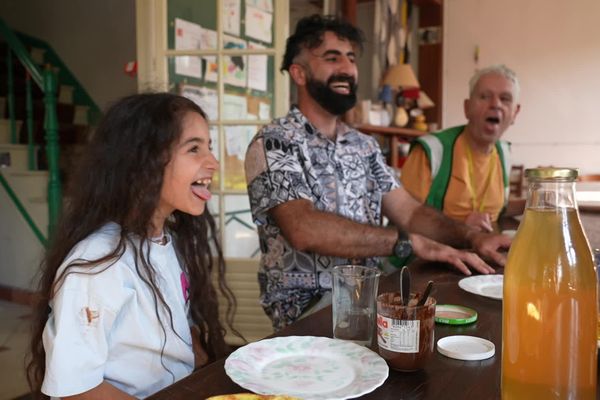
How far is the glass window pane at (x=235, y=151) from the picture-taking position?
2779 millimetres

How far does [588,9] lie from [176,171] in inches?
219

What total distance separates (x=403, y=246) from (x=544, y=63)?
4926mm

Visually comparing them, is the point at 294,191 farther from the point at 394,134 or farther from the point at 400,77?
the point at 394,134

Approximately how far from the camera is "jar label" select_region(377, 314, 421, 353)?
0.71 m

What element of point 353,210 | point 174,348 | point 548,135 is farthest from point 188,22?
point 548,135

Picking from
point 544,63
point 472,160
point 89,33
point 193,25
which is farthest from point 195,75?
point 544,63

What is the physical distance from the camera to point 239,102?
111 inches

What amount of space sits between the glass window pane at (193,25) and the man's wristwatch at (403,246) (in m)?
1.76

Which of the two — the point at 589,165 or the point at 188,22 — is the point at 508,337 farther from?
the point at 589,165

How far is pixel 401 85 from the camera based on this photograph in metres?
4.85

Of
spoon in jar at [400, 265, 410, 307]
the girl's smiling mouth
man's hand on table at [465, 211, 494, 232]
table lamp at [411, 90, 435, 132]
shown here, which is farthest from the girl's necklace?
table lamp at [411, 90, 435, 132]

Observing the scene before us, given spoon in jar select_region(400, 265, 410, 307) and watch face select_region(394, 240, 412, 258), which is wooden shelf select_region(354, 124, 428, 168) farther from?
spoon in jar select_region(400, 265, 410, 307)

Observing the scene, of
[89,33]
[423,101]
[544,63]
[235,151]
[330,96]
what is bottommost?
[235,151]

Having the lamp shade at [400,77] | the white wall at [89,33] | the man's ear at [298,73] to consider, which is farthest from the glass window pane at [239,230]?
the white wall at [89,33]
